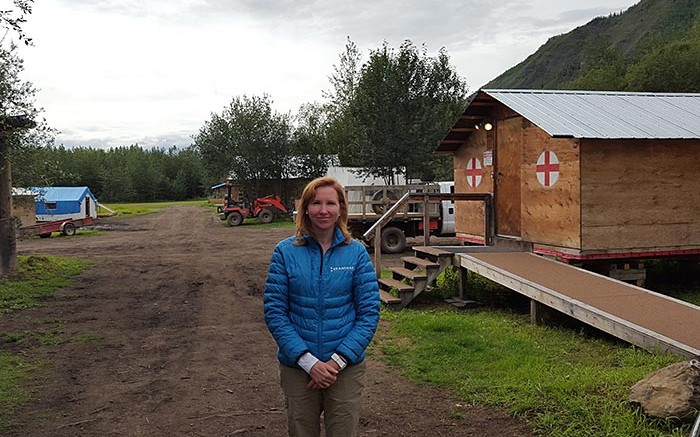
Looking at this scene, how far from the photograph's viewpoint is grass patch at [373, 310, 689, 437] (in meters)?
4.49

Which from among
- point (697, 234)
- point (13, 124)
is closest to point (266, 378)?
point (697, 234)

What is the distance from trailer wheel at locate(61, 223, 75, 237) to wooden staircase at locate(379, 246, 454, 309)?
21667 mm

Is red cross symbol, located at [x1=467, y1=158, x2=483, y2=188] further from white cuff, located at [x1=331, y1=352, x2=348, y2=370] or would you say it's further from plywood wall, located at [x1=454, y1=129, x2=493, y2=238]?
white cuff, located at [x1=331, y1=352, x2=348, y2=370]

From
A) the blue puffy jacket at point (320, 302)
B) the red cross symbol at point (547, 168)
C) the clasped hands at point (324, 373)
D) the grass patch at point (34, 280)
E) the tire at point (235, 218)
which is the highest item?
the red cross symbol at point (547, 168)

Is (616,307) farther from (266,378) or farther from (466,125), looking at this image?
Answer: (466,125)

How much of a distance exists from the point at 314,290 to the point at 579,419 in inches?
98.2

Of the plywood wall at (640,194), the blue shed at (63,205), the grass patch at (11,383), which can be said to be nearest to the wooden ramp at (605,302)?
the plywood wall at (640,194)

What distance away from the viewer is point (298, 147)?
118 feet

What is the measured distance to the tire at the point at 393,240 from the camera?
57.3ft

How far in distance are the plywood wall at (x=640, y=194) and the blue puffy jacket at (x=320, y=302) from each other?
6880mm

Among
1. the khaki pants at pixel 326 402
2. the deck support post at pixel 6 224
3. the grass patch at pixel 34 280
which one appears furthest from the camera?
the deck support post at pixel 6 224

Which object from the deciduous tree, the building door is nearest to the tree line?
the deciduous tree

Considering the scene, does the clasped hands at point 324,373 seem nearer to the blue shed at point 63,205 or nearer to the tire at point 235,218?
the tire at point 235,218

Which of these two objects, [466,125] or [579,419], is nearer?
[579,419]
